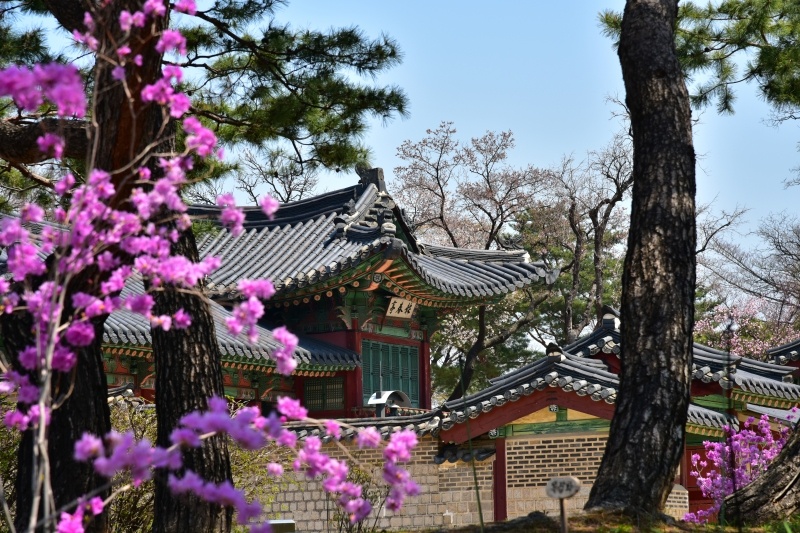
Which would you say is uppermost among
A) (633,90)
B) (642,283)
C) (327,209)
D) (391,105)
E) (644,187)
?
(327,209)

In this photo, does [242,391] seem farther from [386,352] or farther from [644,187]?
[644,187]

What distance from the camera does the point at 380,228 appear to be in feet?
55.5

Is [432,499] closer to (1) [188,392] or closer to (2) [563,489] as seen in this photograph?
(1) [188,392]

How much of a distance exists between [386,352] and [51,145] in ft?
47.1

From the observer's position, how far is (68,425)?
5312 millimetres

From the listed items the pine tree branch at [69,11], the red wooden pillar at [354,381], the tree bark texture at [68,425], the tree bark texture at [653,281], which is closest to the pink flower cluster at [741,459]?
the tree bark texture at [653,281]

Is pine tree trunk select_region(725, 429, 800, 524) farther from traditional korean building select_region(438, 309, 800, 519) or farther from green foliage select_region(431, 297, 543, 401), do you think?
green foliage select_region(431, 297, 543, 401)

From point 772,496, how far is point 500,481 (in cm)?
814

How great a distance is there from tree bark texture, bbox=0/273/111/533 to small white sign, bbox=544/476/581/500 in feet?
Result: 7.40

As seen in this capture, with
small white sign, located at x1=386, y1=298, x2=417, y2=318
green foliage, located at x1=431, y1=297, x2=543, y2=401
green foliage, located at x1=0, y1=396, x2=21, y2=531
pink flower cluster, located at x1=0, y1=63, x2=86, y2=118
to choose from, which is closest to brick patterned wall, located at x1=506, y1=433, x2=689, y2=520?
small white sign, located at x1=386, y1=298, x2=417, y2=318

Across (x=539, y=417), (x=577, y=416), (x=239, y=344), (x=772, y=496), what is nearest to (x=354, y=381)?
(x=239, y=344)

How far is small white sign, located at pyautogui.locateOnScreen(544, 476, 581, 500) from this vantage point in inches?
177

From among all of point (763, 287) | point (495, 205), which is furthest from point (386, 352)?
point (763, 287)

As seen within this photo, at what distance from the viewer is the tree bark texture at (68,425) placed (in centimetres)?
524
